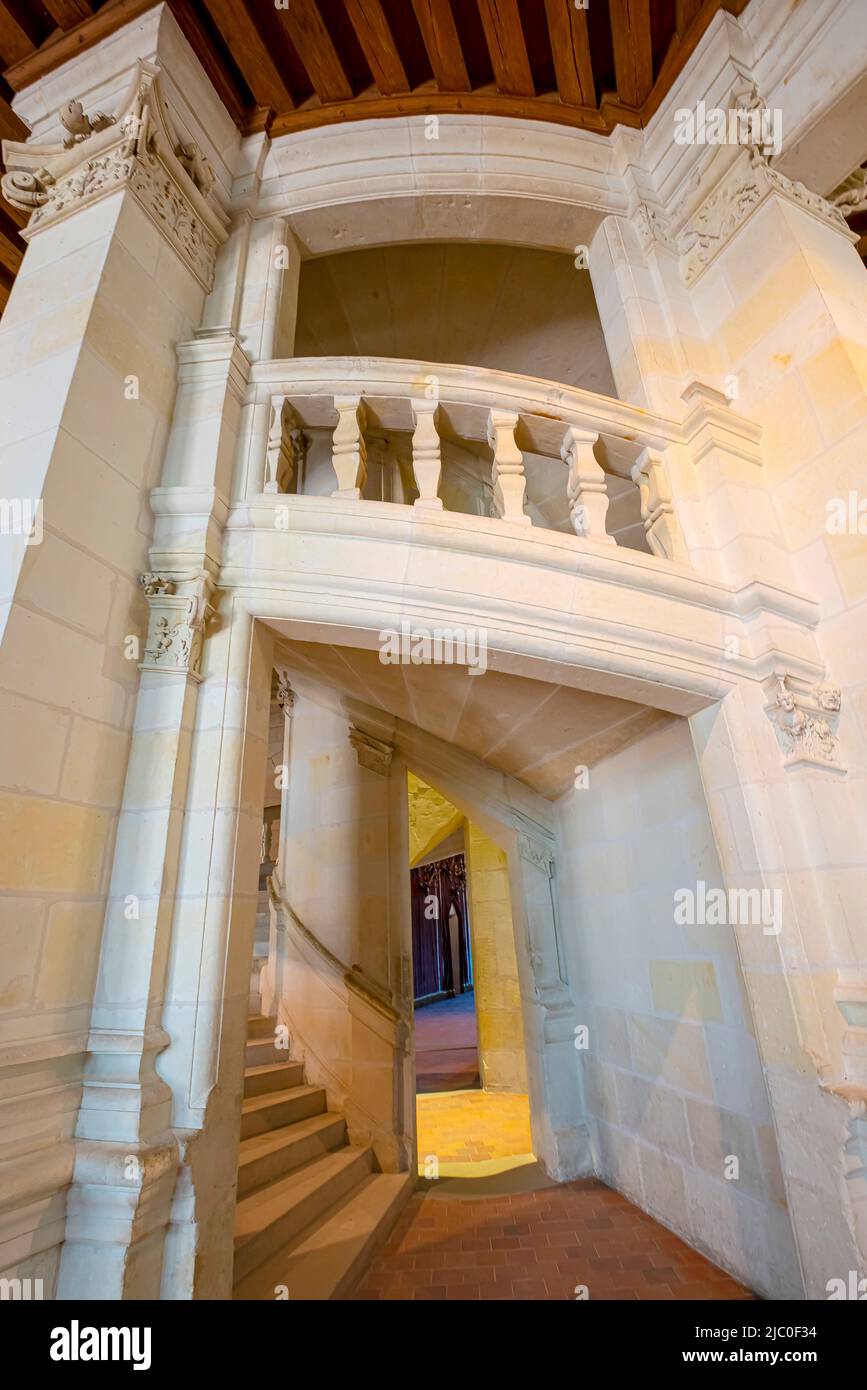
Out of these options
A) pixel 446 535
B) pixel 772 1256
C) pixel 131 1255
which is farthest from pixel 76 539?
pixel 772 1256

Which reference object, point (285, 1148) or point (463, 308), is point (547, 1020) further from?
point (463, 308)

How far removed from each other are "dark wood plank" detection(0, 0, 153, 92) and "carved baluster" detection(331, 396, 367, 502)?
6.60 ft

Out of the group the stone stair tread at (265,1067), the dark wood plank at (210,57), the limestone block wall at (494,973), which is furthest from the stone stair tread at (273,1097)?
the dark wood plank at (210,57)

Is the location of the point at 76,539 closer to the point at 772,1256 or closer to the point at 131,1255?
the point at 131,1255

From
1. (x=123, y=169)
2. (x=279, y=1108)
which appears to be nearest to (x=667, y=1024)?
(x=279, y=1108)

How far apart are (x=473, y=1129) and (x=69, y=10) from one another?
6.98 metres

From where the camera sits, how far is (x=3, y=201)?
340 cm

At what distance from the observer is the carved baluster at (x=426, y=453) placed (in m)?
2.40

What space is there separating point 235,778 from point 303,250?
311 cm

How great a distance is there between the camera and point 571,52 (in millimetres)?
3232

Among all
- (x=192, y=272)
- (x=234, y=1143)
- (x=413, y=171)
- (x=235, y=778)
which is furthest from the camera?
(x=413, y=171)

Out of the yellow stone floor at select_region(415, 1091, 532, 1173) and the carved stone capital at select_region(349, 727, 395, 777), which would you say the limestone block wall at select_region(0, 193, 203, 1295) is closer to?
the carved stone capital at select_region(349, 727, 395, 777)

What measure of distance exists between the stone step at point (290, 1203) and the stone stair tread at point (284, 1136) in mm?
131

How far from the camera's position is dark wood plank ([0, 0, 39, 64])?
2.82 metres
